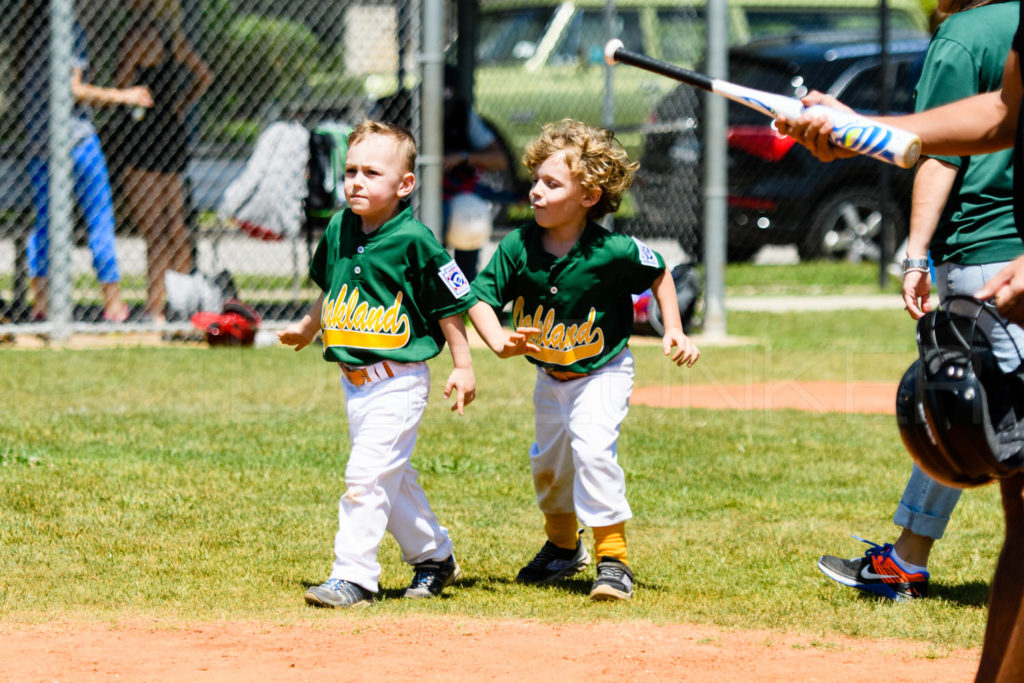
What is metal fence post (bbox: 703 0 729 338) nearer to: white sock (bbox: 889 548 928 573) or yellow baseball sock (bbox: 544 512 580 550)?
yellow baseball sock (bbox: 544 512 580 550)

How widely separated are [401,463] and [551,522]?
2.06 ft

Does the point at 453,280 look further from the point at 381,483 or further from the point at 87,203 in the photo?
the point at 87,203

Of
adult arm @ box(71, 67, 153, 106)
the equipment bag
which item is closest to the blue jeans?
the equipment bag

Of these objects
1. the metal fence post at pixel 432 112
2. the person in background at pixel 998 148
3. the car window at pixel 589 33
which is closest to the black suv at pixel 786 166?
the car window at pixel 589 33

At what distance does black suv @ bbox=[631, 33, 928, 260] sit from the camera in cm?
1371

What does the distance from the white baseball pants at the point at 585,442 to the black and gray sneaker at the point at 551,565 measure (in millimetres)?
138

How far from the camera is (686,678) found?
3.58 meters

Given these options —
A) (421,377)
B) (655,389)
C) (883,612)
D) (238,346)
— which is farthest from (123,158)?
(883,612)

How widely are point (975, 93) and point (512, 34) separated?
11.1m

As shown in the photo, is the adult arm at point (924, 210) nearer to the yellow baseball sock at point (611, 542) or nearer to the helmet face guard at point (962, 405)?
the helmet face guard at point (962, 405)

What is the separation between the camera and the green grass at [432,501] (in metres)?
4.26

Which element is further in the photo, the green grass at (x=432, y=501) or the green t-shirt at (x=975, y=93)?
the green grass at (x=432, y=501)

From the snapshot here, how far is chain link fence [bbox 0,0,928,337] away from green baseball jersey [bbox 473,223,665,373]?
15.6 feet

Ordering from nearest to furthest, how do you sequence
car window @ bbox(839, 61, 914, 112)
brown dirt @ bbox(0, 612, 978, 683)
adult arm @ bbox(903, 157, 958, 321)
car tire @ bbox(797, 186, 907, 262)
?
1. brown dirt @ bbox(0, 612, 978, 683)
2. adult arm @ bbox(903, 157, 958, 321)
3. car window @ bbox(839, 61, 914, 112)
4. car tire @ bbox(797, 186, 907, 262)
